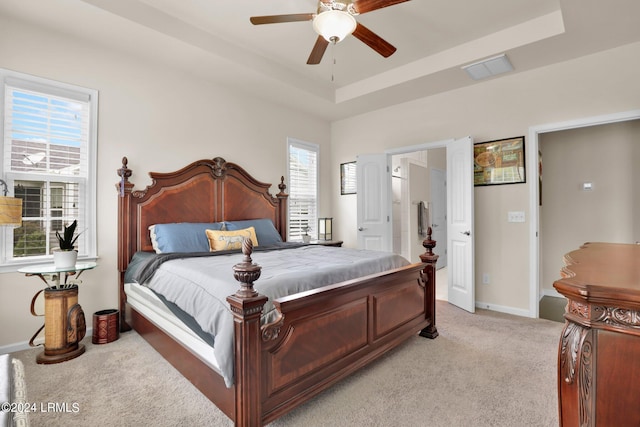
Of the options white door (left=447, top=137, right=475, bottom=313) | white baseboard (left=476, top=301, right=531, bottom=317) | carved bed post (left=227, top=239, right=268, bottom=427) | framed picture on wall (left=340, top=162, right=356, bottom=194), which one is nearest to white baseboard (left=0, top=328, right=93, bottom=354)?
carved bed post (left=227, top=239, right=268, bottom=427)

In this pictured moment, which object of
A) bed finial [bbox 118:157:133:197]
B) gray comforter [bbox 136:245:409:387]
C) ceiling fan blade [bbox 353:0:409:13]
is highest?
ceiling fan blade [bbox 353:0:409:13]

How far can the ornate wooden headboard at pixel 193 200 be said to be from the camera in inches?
126

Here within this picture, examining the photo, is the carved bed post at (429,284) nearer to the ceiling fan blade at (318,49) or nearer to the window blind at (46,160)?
the ceiling fan blade at (318,49)

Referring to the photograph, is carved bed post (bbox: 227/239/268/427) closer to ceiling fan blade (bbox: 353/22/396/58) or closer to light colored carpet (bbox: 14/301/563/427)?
light colored carpet (bbox: 14/301/563/427)

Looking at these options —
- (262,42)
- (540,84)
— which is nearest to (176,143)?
(262,42)

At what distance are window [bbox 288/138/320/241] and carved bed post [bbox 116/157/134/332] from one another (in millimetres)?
2306

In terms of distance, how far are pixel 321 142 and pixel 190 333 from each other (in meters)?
4.13

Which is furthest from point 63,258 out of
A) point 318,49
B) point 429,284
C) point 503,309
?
point 503,309

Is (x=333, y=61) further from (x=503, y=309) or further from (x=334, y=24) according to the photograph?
(x=503, y=309)

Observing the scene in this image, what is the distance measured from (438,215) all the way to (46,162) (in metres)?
6.47

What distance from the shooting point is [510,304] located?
377cm

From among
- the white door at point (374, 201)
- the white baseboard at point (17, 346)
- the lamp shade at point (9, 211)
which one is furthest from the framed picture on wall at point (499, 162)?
the white baseboard at point (17, 346)

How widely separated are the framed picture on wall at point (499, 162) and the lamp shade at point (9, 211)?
14.9 feet

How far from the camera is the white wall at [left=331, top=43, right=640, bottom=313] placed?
321 centimetres
